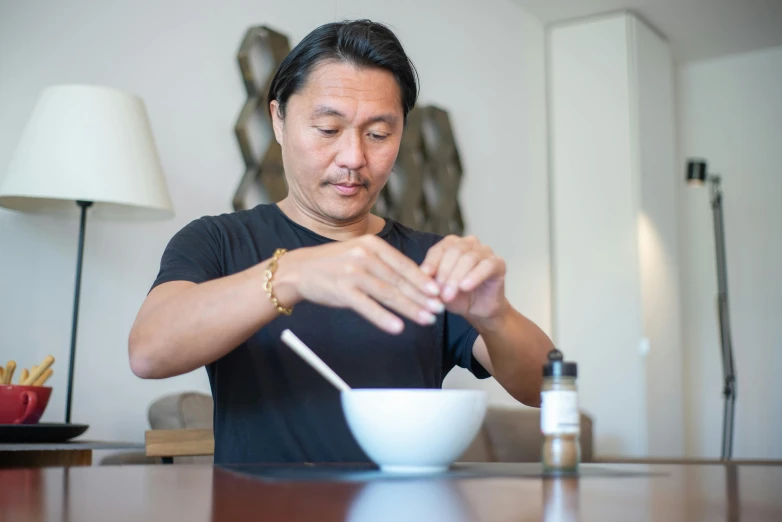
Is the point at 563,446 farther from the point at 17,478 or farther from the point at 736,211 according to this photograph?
the point at 736,211

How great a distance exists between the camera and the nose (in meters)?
1.42

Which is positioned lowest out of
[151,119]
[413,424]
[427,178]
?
[413,424]

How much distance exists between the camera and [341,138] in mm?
1442

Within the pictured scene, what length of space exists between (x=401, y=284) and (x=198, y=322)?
0.28 m

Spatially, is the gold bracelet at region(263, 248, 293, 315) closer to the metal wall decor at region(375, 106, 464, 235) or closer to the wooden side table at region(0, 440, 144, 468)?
the wooden side table at region(0, 440, 144, 468)

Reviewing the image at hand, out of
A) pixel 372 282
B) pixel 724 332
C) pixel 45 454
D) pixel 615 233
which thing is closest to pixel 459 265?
pixel 372 282

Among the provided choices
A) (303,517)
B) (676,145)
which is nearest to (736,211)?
(676,145)

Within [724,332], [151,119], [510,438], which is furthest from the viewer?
[724,332]

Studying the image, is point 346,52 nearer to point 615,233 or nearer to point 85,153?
point 85,153

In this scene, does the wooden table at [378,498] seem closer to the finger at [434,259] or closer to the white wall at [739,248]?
the finger at [434,259]

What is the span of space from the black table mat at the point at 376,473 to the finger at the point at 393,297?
0.16 meters

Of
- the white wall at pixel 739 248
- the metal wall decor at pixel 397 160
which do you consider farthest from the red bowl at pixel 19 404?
the white wall at pixel 739 248

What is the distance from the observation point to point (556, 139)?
5.02 metres

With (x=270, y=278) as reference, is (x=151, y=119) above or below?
above
